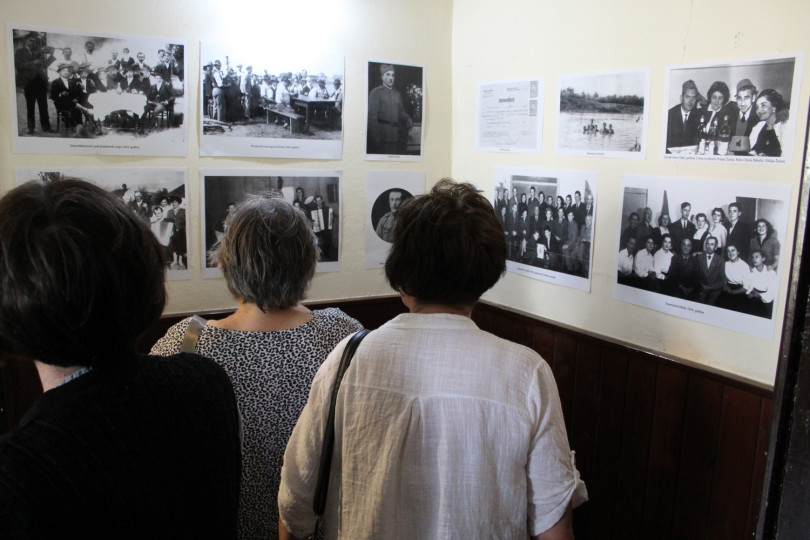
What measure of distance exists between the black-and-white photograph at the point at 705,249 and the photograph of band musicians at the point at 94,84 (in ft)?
4.81

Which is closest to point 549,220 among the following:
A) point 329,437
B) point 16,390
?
point 329,437

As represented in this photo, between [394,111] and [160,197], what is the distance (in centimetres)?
94

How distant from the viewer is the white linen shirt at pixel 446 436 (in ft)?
3.38

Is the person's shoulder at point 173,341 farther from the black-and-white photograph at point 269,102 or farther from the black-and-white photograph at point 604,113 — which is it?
the black-and-white photograph at point 604,113

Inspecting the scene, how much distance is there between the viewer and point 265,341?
1382mm

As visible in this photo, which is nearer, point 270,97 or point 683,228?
point 683,228

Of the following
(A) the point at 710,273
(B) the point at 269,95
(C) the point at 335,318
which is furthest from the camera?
(B) the point at 269,95

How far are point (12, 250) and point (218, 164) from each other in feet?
4.74

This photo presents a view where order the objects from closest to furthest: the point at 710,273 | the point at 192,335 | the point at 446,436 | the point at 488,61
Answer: the point at 446,436 → the point at 192,335 → the point at 710,273 → the point at 488,61

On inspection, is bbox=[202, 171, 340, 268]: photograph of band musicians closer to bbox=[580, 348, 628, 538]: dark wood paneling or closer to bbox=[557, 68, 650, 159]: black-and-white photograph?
bbox=[557, 68, 650, 159]: black-and-white photograph

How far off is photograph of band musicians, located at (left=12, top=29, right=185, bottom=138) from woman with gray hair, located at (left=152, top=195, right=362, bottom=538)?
0.74m

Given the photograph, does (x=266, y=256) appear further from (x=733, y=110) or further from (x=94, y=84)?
(x=733, y=110)

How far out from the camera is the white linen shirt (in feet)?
3.38

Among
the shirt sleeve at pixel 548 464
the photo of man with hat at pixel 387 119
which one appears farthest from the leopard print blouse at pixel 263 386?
the photo of man with hat at pixel 387 119
